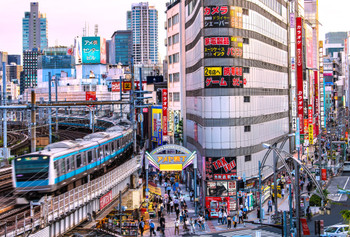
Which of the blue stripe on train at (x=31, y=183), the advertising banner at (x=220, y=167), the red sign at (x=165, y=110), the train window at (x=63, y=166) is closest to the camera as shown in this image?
the blue stripe on train at (x=31, y=183)

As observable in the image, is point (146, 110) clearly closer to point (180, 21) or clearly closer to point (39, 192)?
point (180, 21)

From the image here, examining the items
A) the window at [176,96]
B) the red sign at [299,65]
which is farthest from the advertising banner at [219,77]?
the red sign at [299,65]

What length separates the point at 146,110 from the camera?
90375 millimetres

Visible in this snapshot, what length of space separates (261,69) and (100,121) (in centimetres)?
5711

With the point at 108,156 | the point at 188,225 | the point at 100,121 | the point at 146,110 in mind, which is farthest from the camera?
the point at 100,121

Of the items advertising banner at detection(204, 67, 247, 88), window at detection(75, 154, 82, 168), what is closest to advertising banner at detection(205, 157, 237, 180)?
advertising banner at detection(204, 67, 247, 88)

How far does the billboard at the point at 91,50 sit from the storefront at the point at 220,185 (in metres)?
147

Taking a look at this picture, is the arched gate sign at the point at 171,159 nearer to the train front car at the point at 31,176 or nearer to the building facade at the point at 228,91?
the building facade at the point at 228,91

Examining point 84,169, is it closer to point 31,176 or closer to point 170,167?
point 31,176

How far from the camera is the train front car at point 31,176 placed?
29.5 metres

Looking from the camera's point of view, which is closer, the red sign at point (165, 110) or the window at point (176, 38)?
the red sign at point (165, 110)

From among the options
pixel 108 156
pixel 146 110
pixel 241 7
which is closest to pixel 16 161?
pixel 108 156

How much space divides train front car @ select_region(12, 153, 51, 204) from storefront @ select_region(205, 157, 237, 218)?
18883 millimetres

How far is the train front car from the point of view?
96.7 feet
